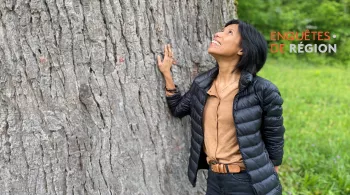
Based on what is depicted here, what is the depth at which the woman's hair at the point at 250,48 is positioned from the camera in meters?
2.39

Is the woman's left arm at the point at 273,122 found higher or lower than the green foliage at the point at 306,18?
lower

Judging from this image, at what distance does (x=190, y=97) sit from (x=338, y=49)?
12.1m

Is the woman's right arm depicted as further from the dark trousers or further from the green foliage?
the green foliage

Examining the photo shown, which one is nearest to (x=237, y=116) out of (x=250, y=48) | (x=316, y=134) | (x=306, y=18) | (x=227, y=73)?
(x=227, y=73)

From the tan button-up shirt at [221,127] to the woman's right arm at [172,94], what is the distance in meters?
0.18

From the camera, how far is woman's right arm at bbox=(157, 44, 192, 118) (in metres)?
2.62

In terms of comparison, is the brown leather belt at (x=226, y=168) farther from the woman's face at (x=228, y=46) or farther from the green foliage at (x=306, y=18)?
the green foliage at (x=306, y=18)

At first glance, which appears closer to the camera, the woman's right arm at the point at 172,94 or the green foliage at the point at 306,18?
the woman's right arm at the point at 172,94

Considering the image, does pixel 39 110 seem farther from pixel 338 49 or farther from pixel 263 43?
pixel 338 49

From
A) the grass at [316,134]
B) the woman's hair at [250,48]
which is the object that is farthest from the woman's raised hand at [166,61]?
the grass at [316,134]

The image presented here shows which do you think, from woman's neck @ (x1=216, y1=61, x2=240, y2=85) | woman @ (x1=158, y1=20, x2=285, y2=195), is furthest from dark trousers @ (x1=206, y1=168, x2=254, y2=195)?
woman's neck @ (x1=216, y1=61, x2=240, y2=85)

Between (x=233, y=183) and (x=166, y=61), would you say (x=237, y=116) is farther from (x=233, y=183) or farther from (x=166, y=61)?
(x=166, y=61)

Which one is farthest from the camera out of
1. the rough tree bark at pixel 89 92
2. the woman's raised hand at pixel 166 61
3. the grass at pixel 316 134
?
the grass at pixel 316 134

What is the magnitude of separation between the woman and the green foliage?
11.3 meters
